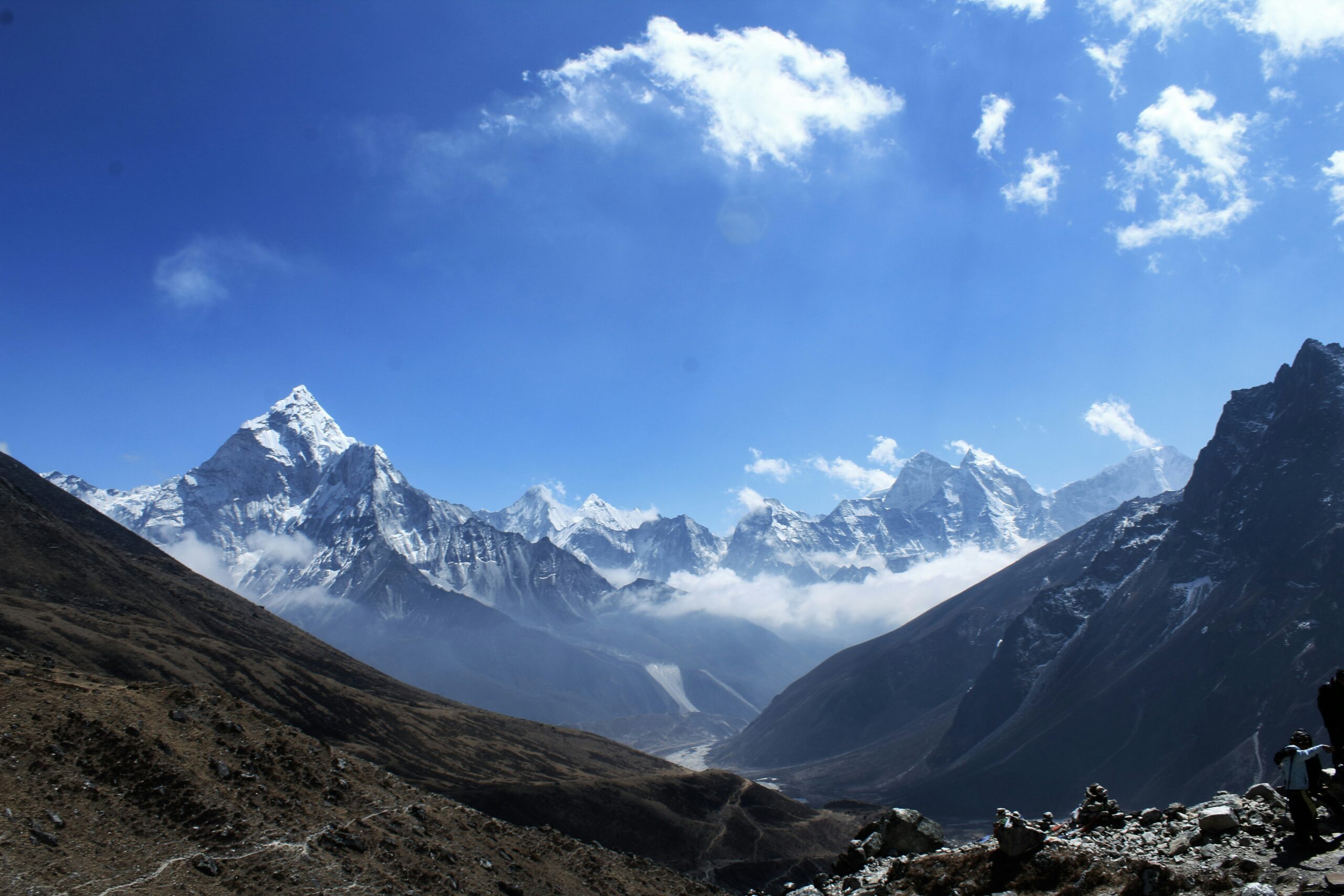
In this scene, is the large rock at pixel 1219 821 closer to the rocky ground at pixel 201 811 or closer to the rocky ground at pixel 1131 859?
the rocky ground at pixel 1131 859

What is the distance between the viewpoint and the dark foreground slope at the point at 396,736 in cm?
13175

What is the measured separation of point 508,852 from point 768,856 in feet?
318

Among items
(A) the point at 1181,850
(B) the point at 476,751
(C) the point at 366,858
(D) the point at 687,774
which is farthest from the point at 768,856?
(A) the point at 1181,850

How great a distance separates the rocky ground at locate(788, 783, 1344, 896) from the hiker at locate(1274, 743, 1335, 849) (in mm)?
361

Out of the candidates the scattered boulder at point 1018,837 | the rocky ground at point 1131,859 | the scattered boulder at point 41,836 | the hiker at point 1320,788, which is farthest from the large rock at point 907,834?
the scattered boulder at point 41,836

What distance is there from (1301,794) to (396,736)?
575 ft

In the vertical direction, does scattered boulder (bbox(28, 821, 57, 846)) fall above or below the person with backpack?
below

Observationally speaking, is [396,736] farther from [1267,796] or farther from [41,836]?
[1267,796]

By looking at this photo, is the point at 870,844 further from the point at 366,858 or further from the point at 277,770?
the point at 277,770

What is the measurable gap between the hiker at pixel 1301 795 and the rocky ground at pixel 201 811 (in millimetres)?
48273

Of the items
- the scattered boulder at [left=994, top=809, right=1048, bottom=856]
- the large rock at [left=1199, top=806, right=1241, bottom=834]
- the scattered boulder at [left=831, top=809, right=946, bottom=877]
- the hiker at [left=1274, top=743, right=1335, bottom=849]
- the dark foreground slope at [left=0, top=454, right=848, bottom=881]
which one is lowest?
the dark foreground slope at [left=0, top=454, right=848, bottom=881]

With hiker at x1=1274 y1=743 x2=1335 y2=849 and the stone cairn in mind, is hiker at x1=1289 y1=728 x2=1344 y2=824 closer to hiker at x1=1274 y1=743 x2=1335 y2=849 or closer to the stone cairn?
hiker at x1=1274 y1=743 x2=1335 y2=849

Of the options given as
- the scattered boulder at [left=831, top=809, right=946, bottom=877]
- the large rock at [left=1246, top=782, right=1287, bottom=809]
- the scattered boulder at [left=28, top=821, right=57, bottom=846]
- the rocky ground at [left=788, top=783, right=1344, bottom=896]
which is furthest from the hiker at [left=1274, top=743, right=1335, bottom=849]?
the scattered boulder at [left=28, top=821, right=57, bottom=846]

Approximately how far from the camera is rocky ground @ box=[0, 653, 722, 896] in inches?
1599
